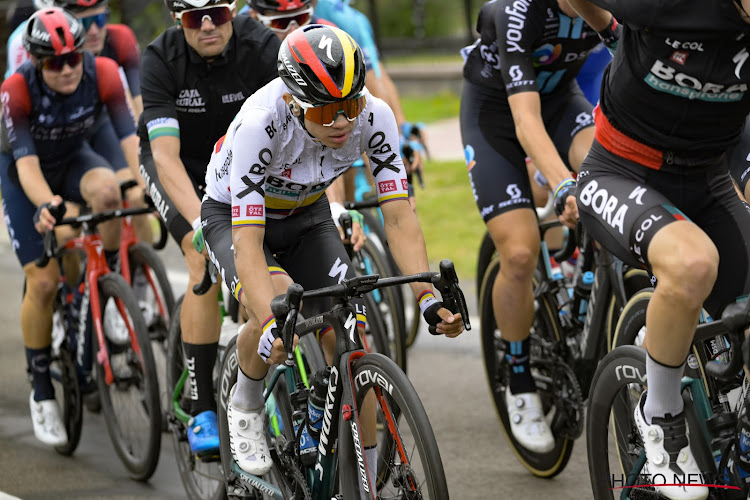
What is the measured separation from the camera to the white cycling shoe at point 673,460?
363cm

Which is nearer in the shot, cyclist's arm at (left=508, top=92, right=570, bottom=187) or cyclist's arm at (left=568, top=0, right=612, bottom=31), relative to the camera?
cyclist's arm at (left=568, top=0, right=612, bottom=31)

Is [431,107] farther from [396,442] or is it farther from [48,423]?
[396,442]

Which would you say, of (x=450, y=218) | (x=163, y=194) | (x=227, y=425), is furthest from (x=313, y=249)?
(x=450, y=218)

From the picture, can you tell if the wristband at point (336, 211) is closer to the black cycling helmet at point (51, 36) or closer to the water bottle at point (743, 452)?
the black cycling helmet at point (51, 36)

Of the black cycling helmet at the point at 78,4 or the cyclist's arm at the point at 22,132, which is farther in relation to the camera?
the black cycling helmet at the point at 78,4

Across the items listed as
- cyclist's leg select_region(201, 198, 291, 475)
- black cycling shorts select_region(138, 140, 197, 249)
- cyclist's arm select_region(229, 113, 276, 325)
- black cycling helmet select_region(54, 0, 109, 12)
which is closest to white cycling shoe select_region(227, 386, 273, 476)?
cyclist's leg select_region(201, 198, 291, 475)

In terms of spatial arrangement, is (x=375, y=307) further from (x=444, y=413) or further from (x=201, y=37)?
(x=201, y=37)

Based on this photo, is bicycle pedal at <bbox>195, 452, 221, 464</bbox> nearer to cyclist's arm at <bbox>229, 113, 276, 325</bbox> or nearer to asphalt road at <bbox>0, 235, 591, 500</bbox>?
asphalt road at <bbox>0, 235, 591, 500</bbox>

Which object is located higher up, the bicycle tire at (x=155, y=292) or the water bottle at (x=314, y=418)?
the water bottle at (x=314, y=418)

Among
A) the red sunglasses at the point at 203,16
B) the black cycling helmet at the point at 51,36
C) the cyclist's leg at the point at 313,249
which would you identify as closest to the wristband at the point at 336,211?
the cyclist's leg at the point at 313,249

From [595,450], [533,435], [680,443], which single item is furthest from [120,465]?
[680,443]

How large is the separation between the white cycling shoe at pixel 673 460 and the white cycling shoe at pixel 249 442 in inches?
63.9

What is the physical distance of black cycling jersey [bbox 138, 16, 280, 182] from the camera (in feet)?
18.4

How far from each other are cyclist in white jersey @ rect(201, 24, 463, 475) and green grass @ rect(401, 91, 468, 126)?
447 inches
